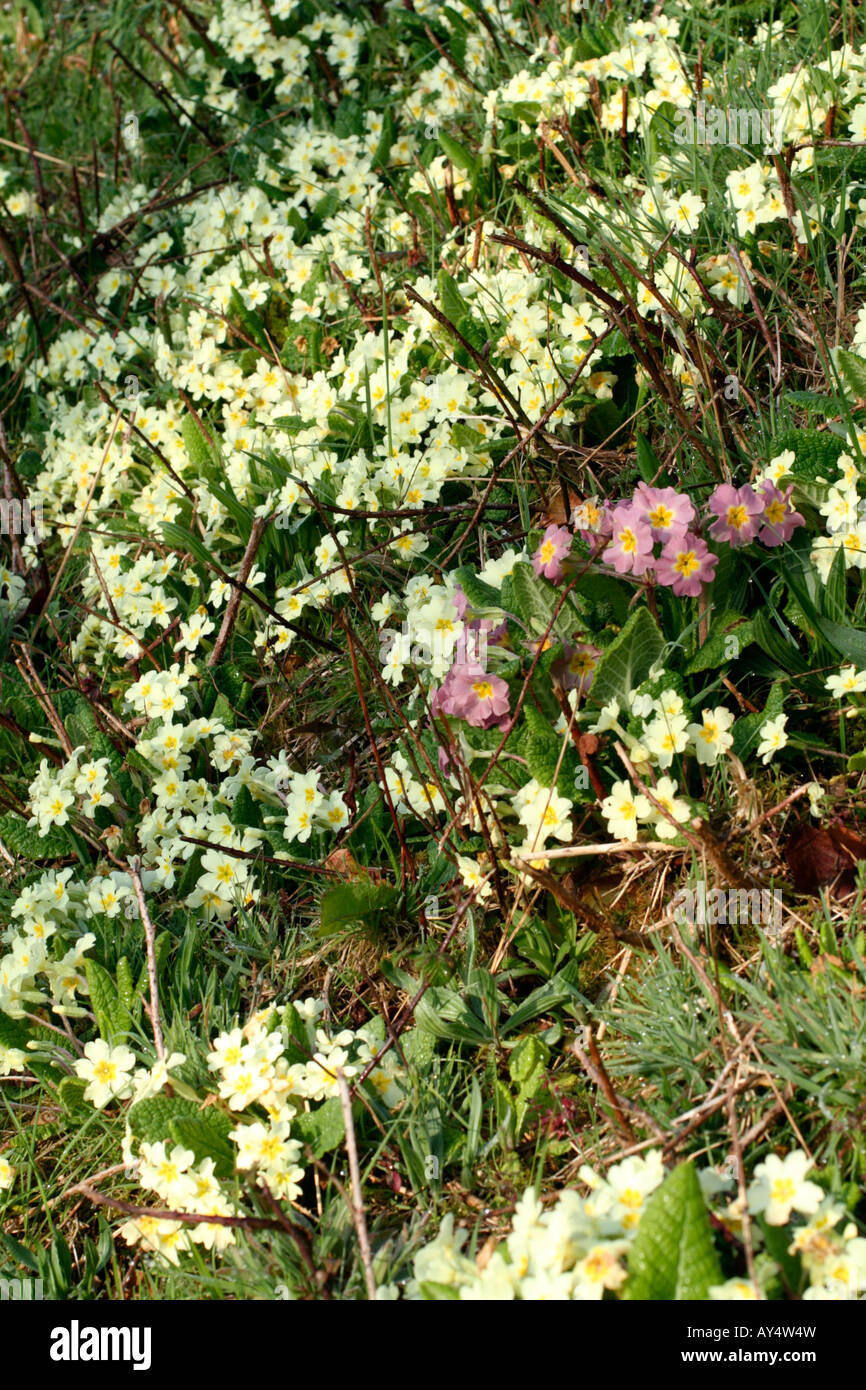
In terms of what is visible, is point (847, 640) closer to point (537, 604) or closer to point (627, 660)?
point (627, 660)

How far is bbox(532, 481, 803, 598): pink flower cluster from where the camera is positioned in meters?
2.03

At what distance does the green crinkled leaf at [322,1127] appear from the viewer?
187 cm

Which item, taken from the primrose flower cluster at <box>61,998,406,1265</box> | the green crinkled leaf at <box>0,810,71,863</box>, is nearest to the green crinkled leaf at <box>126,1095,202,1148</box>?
the primrose flower cluster at <box>61,998,406,1265</box>

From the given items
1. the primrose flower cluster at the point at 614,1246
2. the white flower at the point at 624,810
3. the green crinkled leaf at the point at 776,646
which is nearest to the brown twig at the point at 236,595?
the white flower at the point at 624,810

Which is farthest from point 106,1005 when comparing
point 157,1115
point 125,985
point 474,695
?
point 474,695

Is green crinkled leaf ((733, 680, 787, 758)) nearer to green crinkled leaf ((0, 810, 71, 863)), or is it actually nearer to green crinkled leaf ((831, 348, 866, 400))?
green crinkled leaf ((831, 348, 866, 400))

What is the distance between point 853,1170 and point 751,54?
2.79m

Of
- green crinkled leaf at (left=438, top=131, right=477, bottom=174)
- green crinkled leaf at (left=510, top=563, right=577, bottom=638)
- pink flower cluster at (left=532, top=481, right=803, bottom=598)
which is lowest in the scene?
green crinkled leaf at (left=510, top=563, right=577, bottom=638)

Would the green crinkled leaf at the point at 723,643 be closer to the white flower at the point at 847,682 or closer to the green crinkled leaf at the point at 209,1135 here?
the white flower at the point at 847,682

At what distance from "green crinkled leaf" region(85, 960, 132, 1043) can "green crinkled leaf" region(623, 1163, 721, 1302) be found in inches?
41.8

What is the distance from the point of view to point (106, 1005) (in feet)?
7.14

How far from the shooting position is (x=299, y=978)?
223cm

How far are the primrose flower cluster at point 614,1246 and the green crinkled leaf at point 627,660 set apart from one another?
2.71ft
